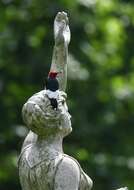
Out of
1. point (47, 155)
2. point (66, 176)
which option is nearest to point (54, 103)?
point (47, 155)

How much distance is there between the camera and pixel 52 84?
12.9 metres

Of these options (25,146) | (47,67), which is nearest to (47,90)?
(25,146)

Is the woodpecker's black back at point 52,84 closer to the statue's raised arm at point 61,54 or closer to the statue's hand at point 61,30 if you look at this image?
the statue's raised arm at point 61,54

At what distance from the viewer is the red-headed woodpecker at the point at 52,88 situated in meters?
12.9

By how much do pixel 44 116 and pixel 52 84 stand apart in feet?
0.90

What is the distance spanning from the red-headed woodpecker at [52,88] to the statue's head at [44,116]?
0.11ft

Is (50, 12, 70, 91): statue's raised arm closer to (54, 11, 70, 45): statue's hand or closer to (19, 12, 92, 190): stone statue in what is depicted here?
(54, 11, 70, 45): statue's hand

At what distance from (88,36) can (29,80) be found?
1722 millimetres

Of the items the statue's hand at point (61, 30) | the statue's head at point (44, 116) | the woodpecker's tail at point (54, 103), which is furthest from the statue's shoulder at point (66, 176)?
the statue's hand at point (61, 30)

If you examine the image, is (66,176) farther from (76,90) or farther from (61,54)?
(76,90)

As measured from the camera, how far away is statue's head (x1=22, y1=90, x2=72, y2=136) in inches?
507

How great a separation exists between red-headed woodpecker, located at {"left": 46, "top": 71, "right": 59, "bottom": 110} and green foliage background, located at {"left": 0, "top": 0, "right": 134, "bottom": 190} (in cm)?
1445

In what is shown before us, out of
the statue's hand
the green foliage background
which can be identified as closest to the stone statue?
the statue's hand

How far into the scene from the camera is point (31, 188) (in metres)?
12.9
